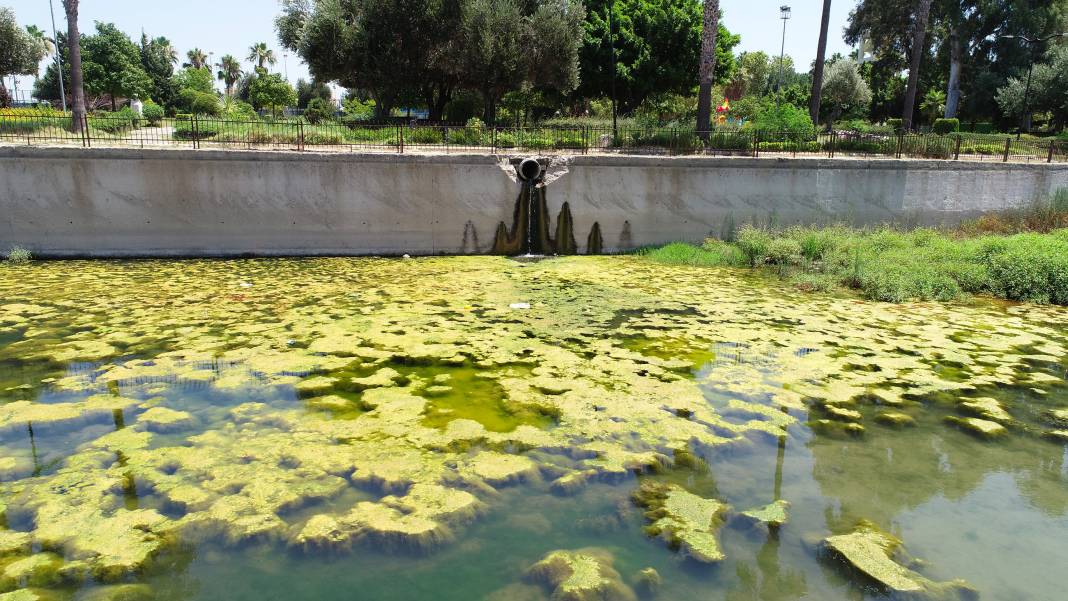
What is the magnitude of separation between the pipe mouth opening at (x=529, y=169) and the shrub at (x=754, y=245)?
14.2 ft

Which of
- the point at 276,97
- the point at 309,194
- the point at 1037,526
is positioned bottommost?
the point at 1037,526

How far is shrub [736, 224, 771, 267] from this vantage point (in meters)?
13.3

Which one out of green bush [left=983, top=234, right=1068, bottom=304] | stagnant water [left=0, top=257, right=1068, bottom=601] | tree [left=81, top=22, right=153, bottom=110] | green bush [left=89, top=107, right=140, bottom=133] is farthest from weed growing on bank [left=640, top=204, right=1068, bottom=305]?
tree [left=81, top=22, right=153, bottom=110]

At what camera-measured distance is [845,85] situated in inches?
1781

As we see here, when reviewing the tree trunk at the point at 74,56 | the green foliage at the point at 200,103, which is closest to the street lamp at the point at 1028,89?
the tree trunk at the point at 74,56

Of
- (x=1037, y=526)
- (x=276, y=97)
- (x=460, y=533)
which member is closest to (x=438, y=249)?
(x=460, y=533)

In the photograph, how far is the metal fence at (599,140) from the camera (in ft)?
50.8

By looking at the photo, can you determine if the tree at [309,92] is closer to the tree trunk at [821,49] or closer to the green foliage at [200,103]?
the green foliage at [200,103]

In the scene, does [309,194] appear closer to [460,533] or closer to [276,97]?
[460,533]

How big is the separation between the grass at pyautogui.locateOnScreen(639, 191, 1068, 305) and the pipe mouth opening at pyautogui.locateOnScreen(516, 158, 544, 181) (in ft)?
9.20

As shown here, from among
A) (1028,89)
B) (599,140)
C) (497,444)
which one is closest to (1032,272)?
(599,140)

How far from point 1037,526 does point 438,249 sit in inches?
442

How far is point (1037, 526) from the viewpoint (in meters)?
4.51

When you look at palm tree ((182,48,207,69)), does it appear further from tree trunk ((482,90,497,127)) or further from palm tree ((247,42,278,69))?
tree trunk ((482,90,497,127))
